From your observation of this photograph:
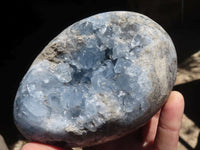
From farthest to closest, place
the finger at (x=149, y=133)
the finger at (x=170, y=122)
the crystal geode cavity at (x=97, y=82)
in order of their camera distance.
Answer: the finger at (x=149, y=133) < the finger at (x=170, y=122) < the crystal geode cavity at (x=97, y=82)

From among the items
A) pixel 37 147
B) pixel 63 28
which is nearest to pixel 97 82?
pixel 37 147

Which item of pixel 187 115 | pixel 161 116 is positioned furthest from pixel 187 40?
pixel 161 116

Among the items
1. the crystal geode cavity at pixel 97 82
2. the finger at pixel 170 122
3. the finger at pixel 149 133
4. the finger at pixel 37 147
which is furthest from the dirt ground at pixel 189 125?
the finger at pixel 37 147

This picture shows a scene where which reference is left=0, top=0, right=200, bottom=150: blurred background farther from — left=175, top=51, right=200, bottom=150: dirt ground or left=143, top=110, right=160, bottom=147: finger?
left=143, top=110, right=160, bottom=147: finger

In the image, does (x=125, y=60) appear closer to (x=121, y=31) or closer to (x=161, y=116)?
(x=121, y=31)

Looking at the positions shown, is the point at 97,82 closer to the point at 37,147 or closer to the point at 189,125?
the point at 37,147

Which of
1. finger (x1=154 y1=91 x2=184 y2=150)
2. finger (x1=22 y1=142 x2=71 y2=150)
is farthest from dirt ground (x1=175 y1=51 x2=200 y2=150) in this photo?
finger (x1=22 y1=142 x2=71 y2=150)

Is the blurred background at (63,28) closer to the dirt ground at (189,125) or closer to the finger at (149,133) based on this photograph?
the dirt ground at (189,125)
